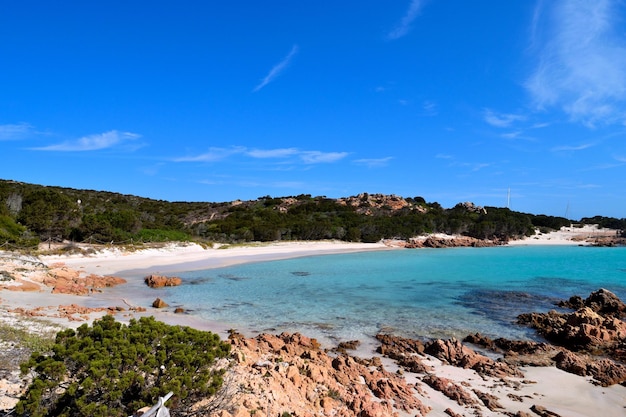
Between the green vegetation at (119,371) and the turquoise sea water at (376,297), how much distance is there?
6.68 m

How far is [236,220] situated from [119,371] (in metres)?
55.4

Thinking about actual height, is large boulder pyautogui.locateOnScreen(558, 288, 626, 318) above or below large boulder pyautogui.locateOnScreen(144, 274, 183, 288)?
below

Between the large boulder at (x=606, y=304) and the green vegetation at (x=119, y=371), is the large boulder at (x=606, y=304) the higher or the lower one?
the lower one

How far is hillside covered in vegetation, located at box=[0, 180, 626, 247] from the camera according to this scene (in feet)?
102

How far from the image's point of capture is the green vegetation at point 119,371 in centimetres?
447

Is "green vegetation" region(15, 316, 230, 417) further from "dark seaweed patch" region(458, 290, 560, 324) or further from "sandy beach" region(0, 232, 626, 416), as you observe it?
"dark seaweed patch" region(458, 290, 560, 324)

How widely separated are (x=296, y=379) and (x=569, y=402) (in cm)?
553

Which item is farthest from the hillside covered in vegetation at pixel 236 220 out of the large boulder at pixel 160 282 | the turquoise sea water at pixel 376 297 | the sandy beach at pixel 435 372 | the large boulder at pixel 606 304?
the large boulder at pixel 606 304

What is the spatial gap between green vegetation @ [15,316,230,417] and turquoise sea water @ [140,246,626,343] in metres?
6.68

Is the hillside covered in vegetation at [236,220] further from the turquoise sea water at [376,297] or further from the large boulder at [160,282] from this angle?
the turquoise sea water at [376,297]

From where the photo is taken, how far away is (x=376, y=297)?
18.7 m

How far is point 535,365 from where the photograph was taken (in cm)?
979

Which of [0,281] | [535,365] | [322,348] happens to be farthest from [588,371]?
[0,281]

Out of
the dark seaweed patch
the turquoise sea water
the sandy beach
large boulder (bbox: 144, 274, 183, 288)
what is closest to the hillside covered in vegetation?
the sandy beach
